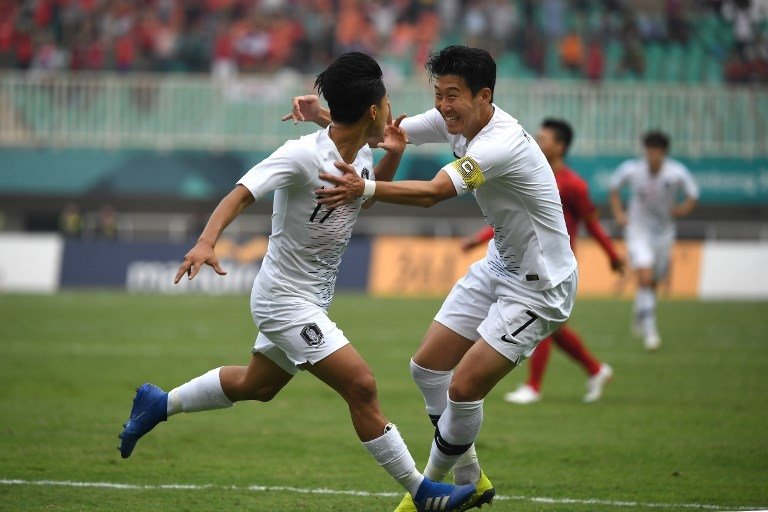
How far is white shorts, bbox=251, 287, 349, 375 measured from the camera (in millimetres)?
6227

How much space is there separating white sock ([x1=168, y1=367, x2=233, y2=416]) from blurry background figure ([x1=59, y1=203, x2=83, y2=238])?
21888 millimetres

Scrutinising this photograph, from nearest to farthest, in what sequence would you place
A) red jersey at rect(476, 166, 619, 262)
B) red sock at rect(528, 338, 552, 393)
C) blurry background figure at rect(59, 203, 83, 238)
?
red jersey at rect(476, 166, 619, 262) → red sock at rect(528, 338, 552, 393) → blurry background figure at rect(59, 203, 83, 238)

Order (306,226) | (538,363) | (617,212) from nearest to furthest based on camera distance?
(306,226)
(538,363)
(617,212)

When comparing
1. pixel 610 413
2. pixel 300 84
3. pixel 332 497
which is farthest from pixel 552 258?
pixel 300 84

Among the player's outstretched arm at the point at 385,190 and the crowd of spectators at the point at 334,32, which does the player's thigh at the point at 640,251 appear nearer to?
the player's outstretched arm at the point at 385,190

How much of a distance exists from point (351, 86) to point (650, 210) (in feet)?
37.6

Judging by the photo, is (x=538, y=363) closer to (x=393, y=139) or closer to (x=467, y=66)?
(x=393, y=139)

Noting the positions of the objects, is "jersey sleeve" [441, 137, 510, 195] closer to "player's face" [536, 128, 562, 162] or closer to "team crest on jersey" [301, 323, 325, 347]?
"team crest on jersey" [301, 323, 325, 347]

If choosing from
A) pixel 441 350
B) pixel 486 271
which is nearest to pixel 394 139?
pixel 486 271

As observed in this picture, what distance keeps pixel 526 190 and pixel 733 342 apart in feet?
37.5

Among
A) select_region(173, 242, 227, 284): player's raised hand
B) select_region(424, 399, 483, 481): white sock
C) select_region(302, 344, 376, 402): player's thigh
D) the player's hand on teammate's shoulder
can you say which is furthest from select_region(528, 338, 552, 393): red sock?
select_region(173, 242, 227, 284): player's raised hand

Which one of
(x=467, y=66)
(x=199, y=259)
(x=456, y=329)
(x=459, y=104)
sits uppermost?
(x=467, y=66)

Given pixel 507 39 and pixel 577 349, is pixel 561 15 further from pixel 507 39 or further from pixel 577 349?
pixel 577 349

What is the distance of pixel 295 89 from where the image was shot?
89.8 ft
